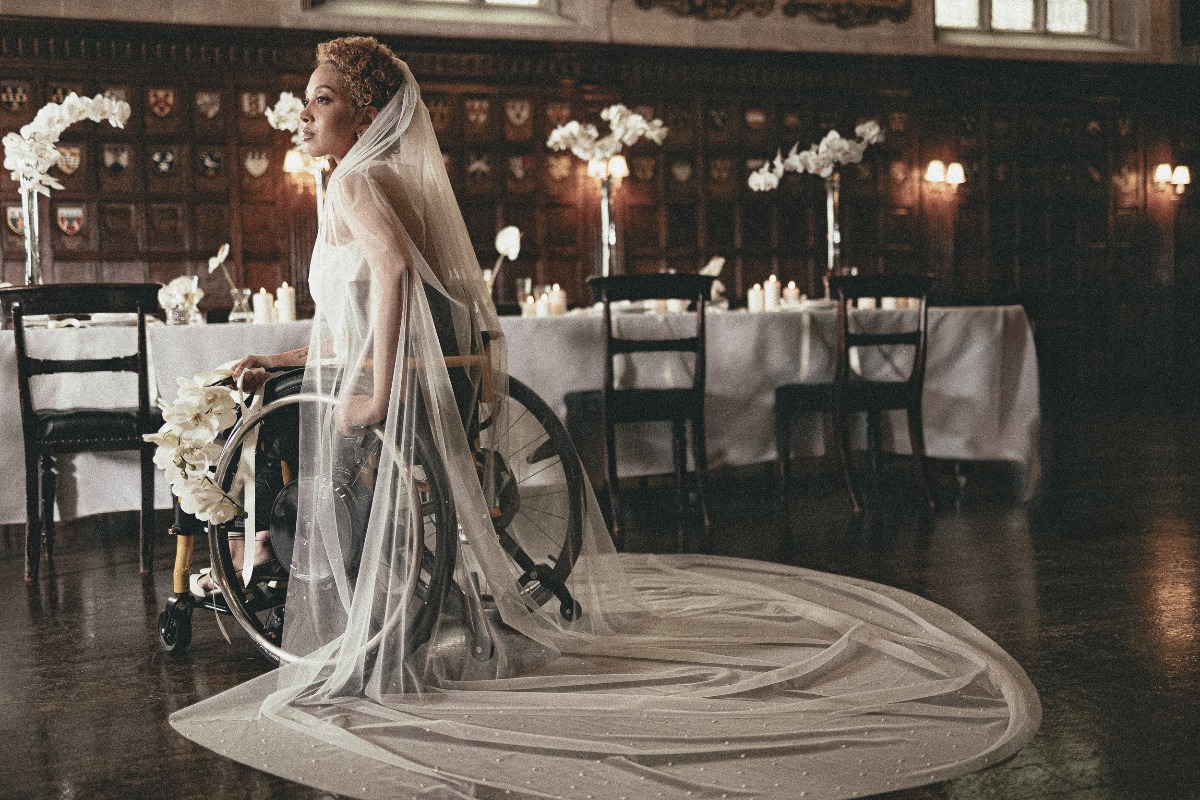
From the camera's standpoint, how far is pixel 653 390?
4.93m

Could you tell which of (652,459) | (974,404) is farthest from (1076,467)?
(652,459)

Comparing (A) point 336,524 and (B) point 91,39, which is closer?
(A) point 336,524

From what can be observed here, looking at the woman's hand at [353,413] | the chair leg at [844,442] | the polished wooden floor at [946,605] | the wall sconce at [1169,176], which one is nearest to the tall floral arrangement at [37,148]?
the polished wooden floor at [946,605]

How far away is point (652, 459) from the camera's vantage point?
5297 mm

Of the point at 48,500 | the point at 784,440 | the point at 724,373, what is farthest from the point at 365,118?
the point at 784,440

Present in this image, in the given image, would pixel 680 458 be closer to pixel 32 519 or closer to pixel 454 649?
pixel 454 649

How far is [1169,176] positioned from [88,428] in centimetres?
1103

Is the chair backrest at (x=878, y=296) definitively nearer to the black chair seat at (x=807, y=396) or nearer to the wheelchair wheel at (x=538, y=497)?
the black chair seat at (x=807, y=396)

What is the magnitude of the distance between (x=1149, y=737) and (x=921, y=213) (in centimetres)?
928

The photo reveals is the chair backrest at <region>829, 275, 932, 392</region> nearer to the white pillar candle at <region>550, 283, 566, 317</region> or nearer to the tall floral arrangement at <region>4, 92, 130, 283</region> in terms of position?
the white pillar candle at <region>550, 283, 566, 317</region>

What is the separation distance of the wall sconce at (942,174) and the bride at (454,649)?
8.60 m

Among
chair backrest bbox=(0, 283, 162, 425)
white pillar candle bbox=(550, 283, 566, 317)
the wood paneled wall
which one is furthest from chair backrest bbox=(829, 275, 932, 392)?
the wood paneled wall

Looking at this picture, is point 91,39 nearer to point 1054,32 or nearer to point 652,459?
point 652,459

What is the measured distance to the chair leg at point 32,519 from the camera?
4062 millimetres
